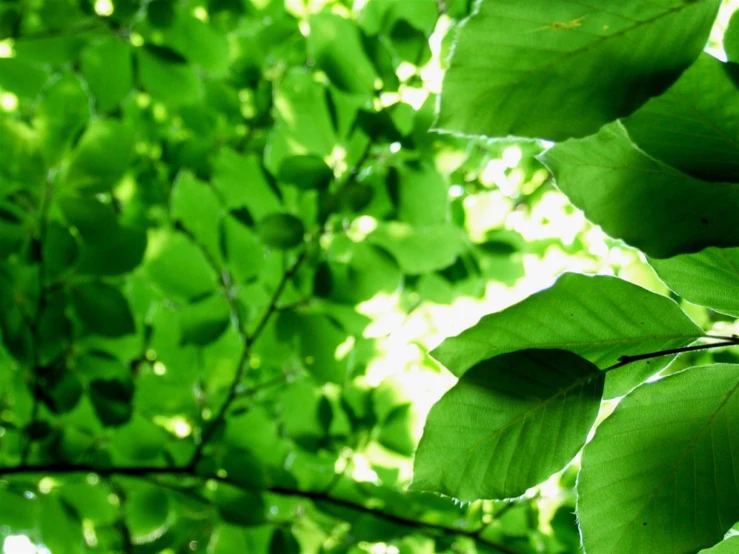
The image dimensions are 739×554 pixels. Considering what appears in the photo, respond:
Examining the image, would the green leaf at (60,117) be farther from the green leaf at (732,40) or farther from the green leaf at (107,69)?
the green leaf at (732,40)

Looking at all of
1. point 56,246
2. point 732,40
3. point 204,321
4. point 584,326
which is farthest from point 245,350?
point 732,40

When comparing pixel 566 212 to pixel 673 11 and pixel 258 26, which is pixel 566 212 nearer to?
pixel 258 26

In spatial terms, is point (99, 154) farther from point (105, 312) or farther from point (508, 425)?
point (508, 425)

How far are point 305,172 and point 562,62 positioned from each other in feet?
1.88

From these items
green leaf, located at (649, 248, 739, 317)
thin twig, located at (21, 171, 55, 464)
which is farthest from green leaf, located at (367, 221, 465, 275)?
green leaf, located at (649, 248, 739, 317)

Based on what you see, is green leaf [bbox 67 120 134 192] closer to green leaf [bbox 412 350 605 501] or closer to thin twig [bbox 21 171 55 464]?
thin twig [bbox 21 171 55 464]

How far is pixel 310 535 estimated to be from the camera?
1.11 metres

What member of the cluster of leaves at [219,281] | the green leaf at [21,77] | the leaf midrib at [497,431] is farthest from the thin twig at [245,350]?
the leaf midrib at [497,431]

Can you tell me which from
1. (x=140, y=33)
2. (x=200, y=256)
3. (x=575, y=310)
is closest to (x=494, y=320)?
(x=575, y=310)

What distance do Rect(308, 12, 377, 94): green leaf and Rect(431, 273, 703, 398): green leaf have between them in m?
0.59

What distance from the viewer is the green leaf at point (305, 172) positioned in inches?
34.6

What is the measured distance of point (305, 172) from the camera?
0.89m

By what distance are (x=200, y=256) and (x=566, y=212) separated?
55.7 inches

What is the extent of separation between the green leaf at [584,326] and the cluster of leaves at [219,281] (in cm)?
54
